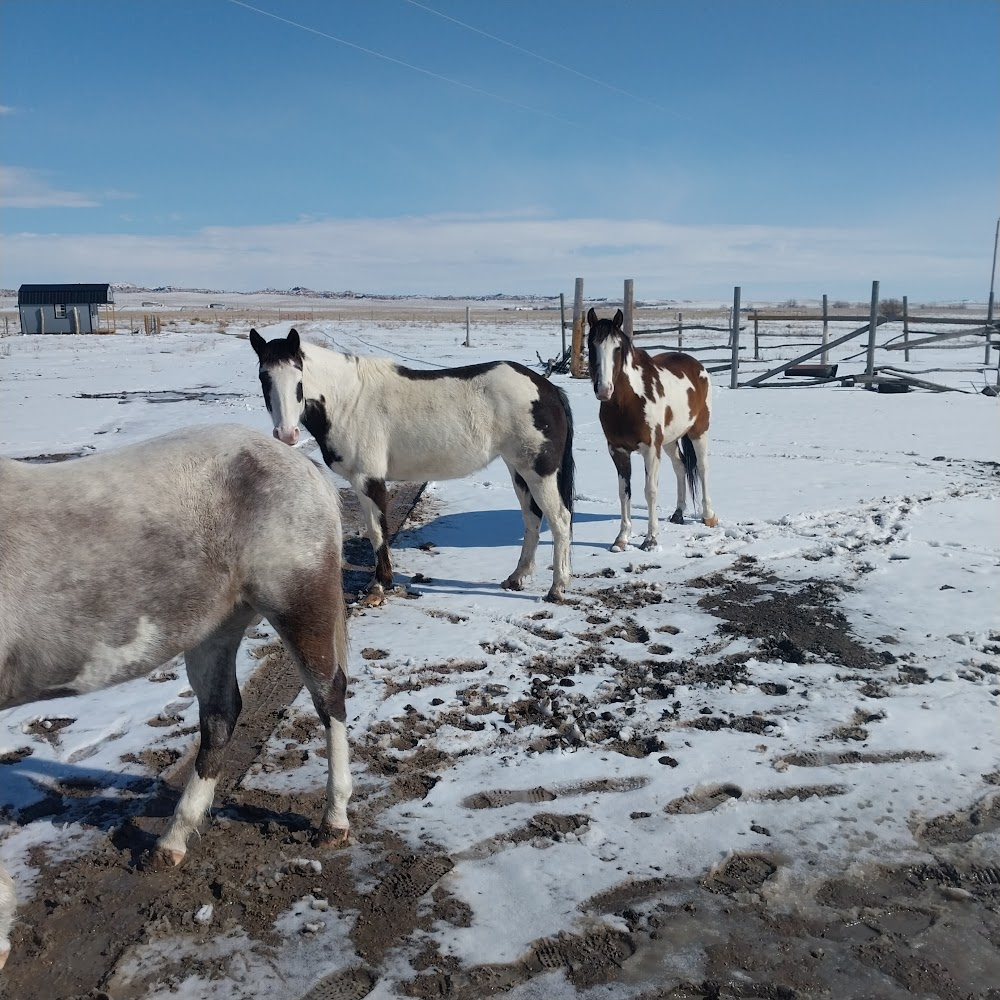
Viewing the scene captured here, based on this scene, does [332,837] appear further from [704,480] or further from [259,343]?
[704,480]

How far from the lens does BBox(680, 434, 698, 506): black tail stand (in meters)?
8.77

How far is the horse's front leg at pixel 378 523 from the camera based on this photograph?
663 cm

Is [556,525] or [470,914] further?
[556,525]

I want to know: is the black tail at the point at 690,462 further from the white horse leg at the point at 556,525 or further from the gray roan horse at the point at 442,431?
the white horse leg at the point at 556,525

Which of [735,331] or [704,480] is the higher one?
[735,331]

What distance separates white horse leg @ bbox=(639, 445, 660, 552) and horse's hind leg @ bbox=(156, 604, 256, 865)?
478 cm

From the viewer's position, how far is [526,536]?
A: 684cm

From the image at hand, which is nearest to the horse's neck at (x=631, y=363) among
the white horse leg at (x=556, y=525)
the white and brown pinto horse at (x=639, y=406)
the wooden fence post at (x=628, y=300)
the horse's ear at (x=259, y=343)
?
the white and brown pinto horse at (x=639, y=406)

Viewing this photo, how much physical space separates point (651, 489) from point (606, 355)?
1372mm

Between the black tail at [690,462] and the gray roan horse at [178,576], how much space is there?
19.2 feet

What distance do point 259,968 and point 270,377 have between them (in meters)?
4.32

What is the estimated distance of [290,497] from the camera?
341cm

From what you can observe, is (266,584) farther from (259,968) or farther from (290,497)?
(259,968)

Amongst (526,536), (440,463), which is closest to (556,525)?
(526,536)
